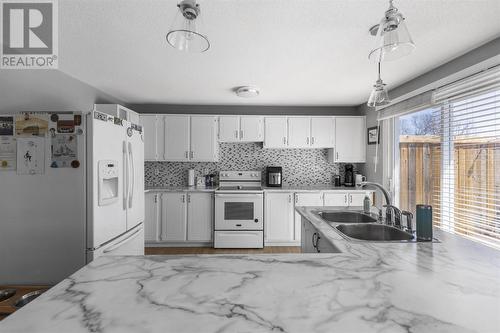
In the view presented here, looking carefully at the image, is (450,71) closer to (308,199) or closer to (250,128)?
(308,199)

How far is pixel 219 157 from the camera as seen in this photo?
4219 millimetres

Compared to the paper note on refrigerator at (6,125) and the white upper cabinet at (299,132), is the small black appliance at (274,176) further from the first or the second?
the paper note on refrigerator at (6,125)

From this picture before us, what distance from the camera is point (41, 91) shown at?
2514 mm

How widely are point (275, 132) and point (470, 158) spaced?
241cm

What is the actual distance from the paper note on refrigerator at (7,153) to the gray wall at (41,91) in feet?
2.49

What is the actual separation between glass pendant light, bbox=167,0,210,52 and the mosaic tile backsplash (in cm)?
314

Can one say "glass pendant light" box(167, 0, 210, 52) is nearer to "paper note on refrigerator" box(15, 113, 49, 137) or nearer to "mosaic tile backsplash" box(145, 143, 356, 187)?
"paper note on refrigerator" box(15, 113, 49, 137)

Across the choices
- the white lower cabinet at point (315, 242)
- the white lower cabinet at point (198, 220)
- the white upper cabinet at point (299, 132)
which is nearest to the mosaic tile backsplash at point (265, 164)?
the white upper cabinet at point (299, 132)

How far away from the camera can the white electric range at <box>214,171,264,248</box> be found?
3.69 m

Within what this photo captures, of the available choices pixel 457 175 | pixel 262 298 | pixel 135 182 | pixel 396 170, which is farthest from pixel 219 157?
pixel 262 298

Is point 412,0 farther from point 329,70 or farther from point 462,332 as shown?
point 462,332

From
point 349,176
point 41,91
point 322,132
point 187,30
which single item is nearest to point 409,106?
point 322,132

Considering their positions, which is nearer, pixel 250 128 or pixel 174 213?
pixel 174 213

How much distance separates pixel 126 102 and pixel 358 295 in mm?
4211
